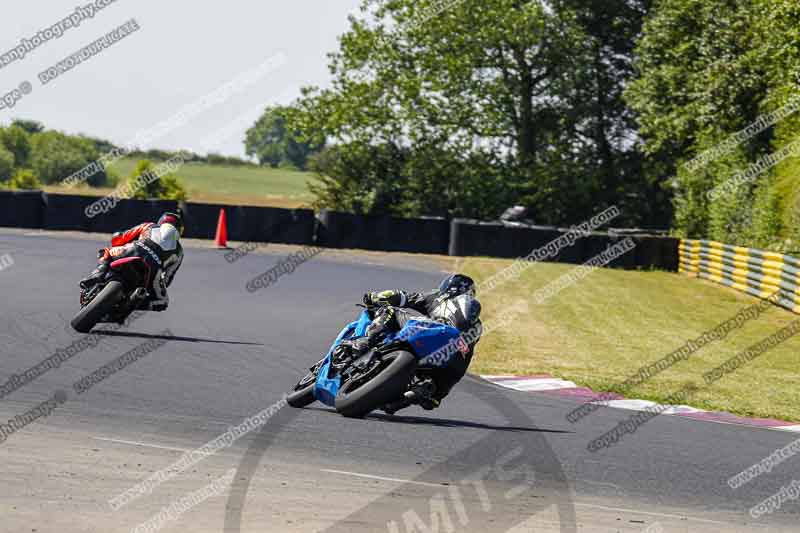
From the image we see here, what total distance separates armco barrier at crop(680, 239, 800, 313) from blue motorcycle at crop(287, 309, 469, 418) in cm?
1733

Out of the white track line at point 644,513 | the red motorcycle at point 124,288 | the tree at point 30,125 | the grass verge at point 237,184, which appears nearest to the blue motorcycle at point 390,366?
the white track line at point 644,513

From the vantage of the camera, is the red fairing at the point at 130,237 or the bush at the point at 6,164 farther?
the bush at the point at 6,164

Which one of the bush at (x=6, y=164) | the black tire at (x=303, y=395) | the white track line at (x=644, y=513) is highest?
the white track line at (x=644, y=513)

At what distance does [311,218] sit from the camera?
39.0 metres

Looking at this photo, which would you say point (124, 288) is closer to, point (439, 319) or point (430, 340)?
point (439, 319)

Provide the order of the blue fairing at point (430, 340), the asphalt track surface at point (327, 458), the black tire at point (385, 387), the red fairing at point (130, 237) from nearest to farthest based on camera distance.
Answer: the asphalt track surface at point (327, 458) < the black tire at point (385, 387) < the blue fairing at point (430, 340) < the red fairing at point (130, 237)

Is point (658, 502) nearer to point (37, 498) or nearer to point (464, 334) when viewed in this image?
point (464, 334)

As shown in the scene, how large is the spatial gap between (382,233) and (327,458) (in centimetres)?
3086

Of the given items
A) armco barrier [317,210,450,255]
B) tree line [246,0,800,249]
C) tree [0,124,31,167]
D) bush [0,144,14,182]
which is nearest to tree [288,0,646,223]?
tree line [246,0,800,249]

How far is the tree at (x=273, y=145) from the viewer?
548ft

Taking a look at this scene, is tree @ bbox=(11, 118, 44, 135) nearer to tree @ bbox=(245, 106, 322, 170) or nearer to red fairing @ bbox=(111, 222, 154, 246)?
tree @ bbox=(245, 106, 322, 170)

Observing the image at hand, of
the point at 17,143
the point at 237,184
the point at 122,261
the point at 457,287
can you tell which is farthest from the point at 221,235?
the point at 17,143

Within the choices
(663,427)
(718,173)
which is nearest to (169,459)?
(663,427)

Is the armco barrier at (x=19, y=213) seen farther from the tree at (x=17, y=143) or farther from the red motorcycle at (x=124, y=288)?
the tree at (x=17, y=143)
